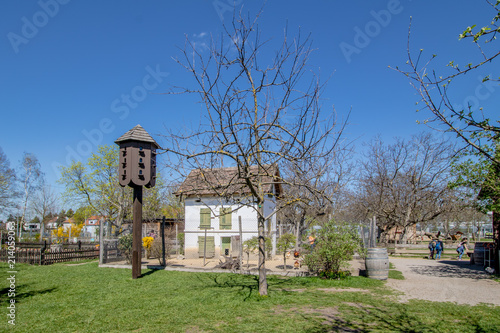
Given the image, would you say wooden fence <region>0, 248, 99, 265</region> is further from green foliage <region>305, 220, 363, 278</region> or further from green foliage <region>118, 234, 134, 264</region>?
green foliage <region>305, 220, 363, 278</region>

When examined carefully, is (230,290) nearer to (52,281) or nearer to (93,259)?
(52,281)

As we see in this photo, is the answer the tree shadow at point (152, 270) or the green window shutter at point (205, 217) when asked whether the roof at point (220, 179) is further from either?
the green window shutter at point (205, 217)

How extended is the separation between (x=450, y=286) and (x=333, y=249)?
3.74 m

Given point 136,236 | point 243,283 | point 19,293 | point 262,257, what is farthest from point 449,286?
point 19,293

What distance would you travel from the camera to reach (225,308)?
24.0 ft

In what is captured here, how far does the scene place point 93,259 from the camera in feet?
62.2

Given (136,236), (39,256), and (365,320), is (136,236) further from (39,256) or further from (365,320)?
(365,320)

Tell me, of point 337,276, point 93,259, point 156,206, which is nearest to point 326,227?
point 337,276

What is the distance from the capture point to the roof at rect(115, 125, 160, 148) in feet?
38.7

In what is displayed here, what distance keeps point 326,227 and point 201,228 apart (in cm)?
1158

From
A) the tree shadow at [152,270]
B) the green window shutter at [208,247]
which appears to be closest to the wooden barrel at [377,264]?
the tree shadow at [152,270]

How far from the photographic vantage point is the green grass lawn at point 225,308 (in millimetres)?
6043

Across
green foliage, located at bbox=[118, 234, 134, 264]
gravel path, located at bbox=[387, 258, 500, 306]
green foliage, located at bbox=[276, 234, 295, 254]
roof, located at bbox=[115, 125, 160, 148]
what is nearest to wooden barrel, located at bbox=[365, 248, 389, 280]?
gravel path, located at bbox=[387, 258, 500, 306]

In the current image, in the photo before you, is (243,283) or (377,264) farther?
(377,264)
